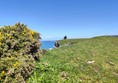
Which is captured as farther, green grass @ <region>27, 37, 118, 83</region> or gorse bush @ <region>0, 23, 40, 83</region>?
green grass @ <region>27, 37, 118, 83</region>

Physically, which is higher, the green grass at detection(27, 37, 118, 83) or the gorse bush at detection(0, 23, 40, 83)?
the gorse bush at detection(0, 23, 40, 83)

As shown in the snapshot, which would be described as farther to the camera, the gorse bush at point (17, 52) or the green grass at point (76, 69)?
the green grass at point (76, 69)

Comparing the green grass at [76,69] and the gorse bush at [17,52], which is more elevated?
the gorse bush at [17,52]

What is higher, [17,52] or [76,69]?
[17,52]

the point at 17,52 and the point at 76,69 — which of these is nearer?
the point at 17,52

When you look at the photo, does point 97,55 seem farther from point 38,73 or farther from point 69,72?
point 38,73

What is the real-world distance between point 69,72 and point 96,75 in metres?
2.35

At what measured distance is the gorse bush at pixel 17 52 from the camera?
42.8 ft

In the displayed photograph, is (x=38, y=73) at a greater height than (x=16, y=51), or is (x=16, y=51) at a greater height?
(x=16, y=51)

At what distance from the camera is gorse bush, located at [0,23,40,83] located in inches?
513

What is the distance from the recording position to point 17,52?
49.8 ft

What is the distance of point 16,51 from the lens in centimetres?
1530

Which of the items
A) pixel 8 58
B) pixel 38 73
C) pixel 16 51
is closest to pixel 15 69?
pixel 8 58

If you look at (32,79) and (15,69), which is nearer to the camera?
(15,69)
